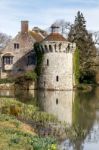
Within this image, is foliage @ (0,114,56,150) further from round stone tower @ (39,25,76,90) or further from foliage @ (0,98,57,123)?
round stone tower @ (39,25,76,90)

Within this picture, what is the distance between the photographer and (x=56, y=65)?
5531 cm

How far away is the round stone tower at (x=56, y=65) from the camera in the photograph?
55.3 m

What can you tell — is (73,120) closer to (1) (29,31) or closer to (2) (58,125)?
(2) (58,125)

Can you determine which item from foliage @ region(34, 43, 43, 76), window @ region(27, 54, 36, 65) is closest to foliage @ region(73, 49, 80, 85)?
foliage @ region(34, 43, 43, 76)

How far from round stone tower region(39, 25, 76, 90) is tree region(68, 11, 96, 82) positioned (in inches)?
271

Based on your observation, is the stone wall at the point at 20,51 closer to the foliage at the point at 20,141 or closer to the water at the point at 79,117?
the water at the point at 79,117

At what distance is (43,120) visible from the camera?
2553 centimetres

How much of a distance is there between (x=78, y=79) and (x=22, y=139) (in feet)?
145

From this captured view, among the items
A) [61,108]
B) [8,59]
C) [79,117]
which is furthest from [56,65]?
[79,117]

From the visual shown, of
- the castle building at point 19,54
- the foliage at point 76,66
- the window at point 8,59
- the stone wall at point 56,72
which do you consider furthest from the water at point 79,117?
the window at point 8,59

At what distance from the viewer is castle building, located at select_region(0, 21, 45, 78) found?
199 ft

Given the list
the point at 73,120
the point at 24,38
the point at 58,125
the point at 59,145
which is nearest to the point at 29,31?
the point at 24,38

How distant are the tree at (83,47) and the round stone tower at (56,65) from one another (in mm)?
6883

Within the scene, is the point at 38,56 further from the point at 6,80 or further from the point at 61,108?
the point at 61,108
